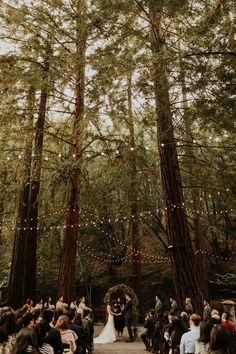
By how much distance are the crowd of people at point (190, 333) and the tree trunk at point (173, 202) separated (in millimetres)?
381

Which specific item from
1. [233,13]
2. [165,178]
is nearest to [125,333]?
[165,178]

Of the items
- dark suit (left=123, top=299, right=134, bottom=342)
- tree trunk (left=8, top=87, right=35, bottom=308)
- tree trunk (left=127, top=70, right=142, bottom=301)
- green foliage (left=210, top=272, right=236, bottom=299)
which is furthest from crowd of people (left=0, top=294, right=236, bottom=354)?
green foliage (left=210, top=272, right=236, bottom=299)

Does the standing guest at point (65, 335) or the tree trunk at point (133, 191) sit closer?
the standing guest at point (65, 335)

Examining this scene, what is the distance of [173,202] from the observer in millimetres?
8555

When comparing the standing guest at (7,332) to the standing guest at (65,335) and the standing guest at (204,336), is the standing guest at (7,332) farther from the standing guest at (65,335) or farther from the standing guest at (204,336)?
the standing guest at (204,336)

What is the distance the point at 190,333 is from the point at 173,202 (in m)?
3.64

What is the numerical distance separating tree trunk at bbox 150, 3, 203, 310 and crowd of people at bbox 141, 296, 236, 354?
0.38 meters

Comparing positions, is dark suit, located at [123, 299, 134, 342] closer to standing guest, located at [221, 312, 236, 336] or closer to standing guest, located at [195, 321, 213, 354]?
standing guest, located at [221, 312, 236, 336]

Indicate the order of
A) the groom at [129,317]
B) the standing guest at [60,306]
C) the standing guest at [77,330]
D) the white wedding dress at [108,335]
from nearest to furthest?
the standing guest at [77,330]
the standing guest at [60,306]
the groom at [129,317]
the white wedding dress at [108,335]

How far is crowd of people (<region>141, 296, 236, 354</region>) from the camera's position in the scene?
148 inches

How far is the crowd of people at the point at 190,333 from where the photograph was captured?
3.77m

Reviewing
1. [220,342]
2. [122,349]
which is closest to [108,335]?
[122,349]

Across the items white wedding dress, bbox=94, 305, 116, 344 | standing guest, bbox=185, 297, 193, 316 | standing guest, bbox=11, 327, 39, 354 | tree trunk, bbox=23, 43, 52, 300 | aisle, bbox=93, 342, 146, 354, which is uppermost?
tree trunk, bbox=23, 43, 52, 300

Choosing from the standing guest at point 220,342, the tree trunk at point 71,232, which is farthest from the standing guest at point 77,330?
the tree trunk at point 71,232
